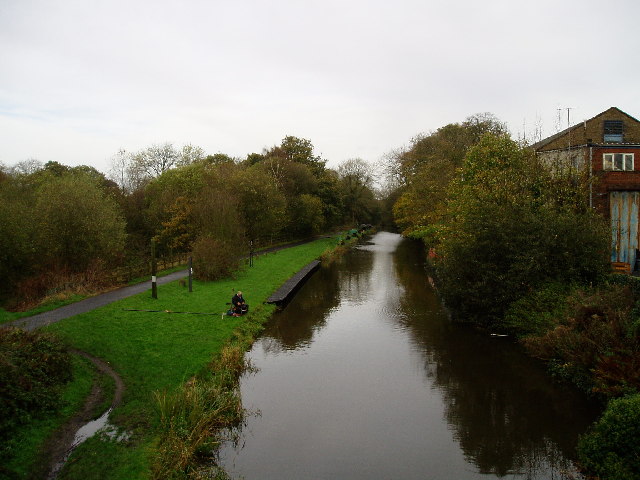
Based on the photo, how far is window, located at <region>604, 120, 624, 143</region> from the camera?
25875 millimetres

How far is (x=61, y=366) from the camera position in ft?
35.6

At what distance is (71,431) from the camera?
9.07m

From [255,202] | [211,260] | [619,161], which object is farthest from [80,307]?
[619,161]

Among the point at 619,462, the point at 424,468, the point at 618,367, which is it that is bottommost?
the point at 424,468

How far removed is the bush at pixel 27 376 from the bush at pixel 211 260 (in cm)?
1334

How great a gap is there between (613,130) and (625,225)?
244 inches

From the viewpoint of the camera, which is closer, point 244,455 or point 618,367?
point 244,455

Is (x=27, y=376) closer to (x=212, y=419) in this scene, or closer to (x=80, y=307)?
(x=212, y=419)

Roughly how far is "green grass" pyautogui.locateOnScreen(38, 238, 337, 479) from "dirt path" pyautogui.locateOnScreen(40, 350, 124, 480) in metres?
0.22

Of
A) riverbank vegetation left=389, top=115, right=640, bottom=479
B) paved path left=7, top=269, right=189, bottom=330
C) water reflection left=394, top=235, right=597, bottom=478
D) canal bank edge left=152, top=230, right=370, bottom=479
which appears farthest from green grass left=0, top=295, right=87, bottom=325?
riverbank vegetation left=389, top=115, right=640, bottom=479

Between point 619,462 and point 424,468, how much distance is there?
3217 mm

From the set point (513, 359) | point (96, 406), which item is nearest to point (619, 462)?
point (513, 359)

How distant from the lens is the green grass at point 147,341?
842 centimetres

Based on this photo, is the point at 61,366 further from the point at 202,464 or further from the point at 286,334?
the point at 286,334
